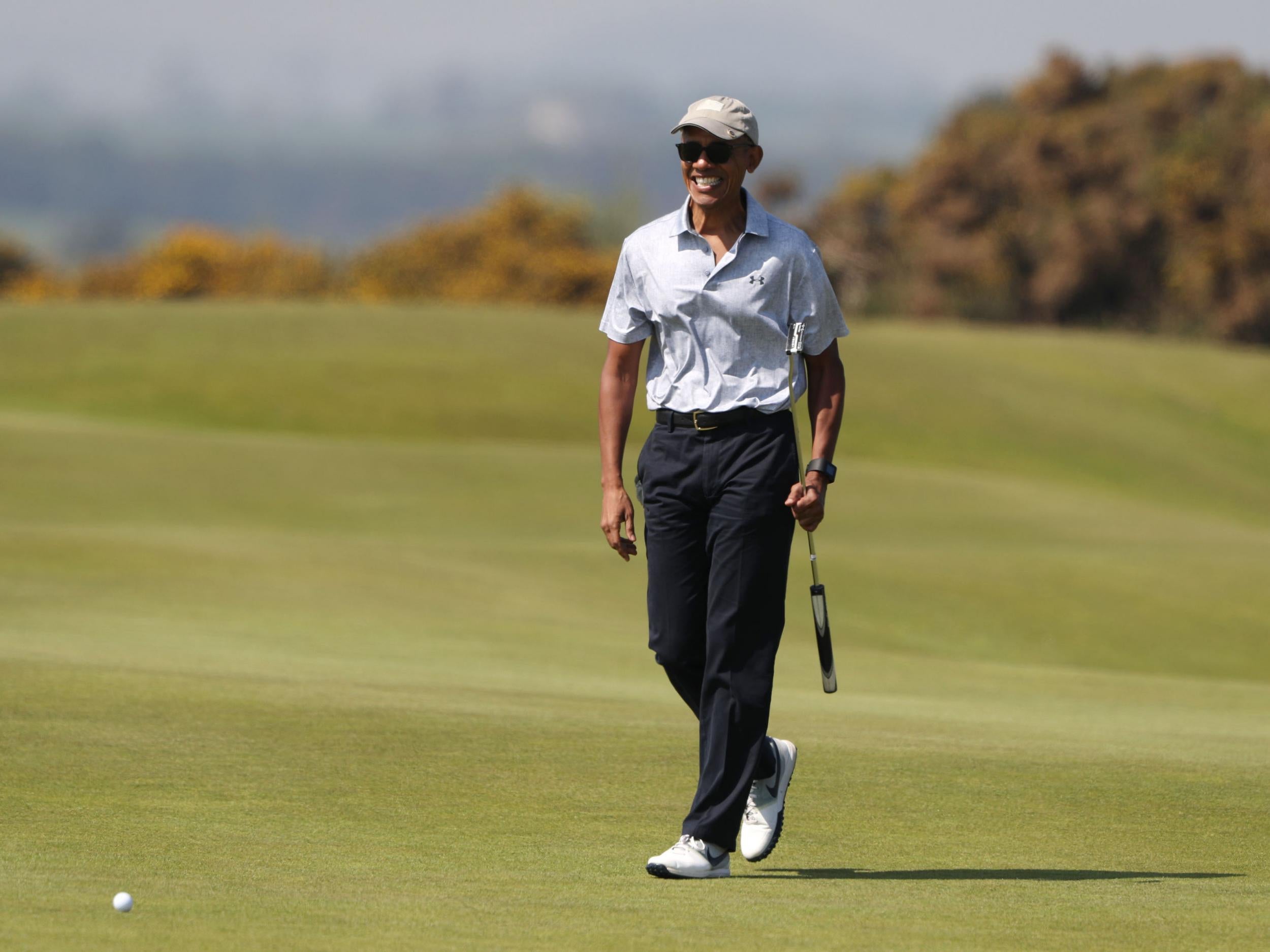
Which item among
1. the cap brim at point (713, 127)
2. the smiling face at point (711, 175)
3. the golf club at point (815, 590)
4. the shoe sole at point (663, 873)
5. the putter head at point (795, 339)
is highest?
the cap brim at point (713, 127)

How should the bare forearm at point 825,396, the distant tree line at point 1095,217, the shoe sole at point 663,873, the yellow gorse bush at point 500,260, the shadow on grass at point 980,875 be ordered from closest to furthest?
1. the shoe sole at point 663,873
2. the shadow on grass at point 980,875
3. the bare forearm at point 825,396
4. the distant tree line at point 1095,217
5. the yellow gorse bush at point 500,260

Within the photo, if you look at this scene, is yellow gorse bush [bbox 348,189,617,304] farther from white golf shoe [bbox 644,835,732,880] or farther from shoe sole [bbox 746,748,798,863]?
white golf shoe [bbox 644,835,732,880]

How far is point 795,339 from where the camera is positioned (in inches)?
259

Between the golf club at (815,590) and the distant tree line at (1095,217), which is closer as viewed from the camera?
the golf club at (815,590)

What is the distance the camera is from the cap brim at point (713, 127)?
21.3 ft

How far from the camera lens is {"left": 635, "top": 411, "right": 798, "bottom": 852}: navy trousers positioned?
6.51 meters

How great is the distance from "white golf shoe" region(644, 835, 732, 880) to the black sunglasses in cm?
231

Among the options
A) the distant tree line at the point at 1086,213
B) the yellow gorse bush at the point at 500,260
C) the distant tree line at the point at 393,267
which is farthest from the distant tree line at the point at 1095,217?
the distant tree line at the point at 393,267

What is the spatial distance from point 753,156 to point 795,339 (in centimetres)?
68

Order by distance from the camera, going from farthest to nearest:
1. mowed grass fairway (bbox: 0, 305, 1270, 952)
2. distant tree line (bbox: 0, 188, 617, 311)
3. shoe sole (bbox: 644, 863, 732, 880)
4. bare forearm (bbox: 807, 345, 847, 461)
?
distant tree line (bbox: 0, 188, 617, 311) → bare forearm (bbox: 807, 345, 847, 461) → shoe sole (bbox: 644, 863, 732, 880) → mowed grass fairway (bbox: 0, 305, 1270, 952)

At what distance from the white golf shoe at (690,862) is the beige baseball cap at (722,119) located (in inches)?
94.6

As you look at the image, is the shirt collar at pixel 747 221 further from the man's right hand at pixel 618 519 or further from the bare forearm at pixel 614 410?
the man's right hand at pixel 618 519

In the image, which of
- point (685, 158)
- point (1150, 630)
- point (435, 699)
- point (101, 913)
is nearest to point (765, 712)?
point (685, 158)

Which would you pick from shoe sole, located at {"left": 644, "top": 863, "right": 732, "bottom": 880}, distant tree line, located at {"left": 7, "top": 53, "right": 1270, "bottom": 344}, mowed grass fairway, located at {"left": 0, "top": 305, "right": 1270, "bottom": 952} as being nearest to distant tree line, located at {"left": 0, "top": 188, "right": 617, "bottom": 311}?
distant tree line, located at {"left": 7, "top": 53, "right": 1270, "bottom": 344}
